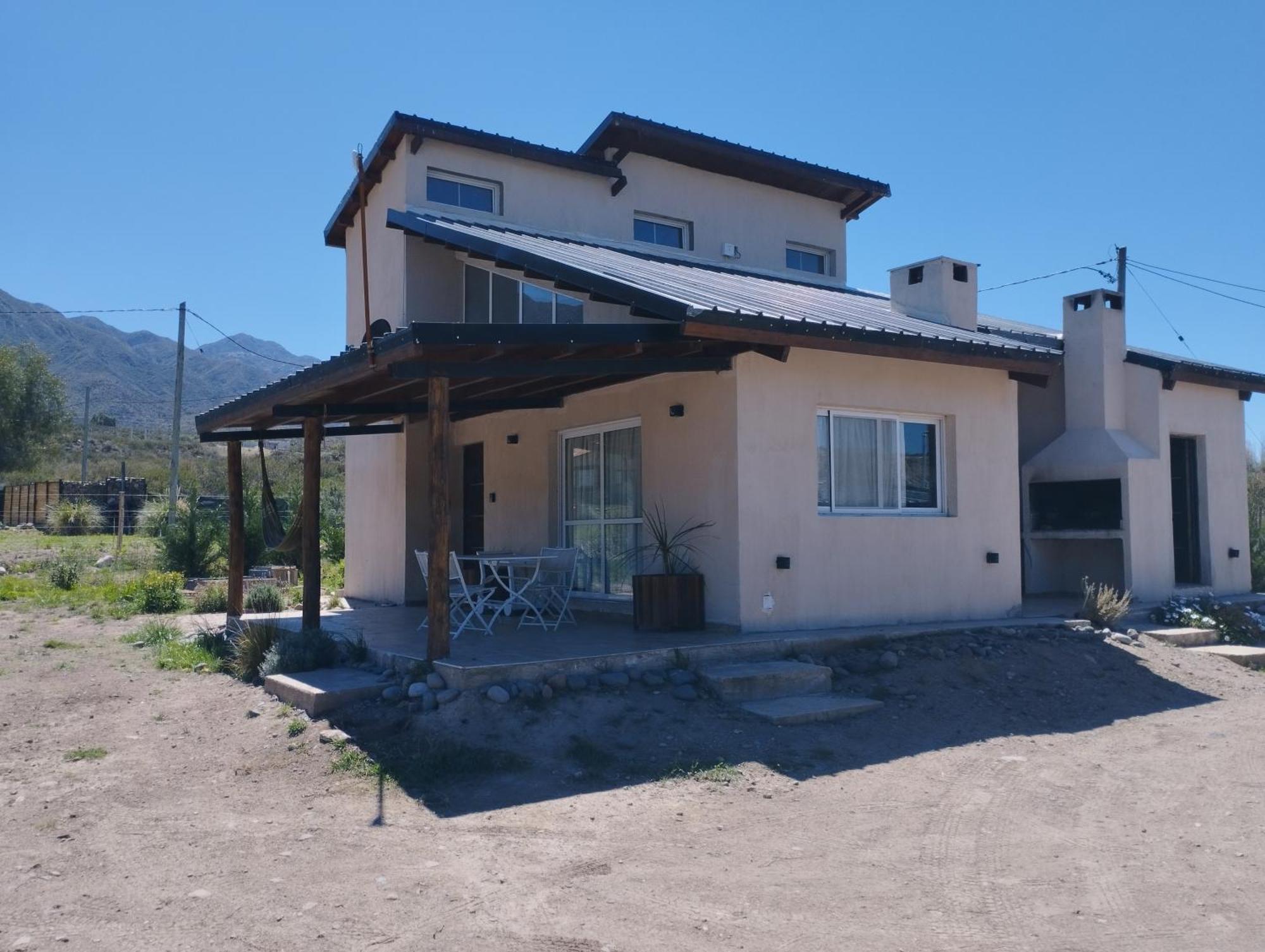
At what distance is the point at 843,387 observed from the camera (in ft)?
31.8

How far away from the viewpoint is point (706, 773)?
20.3 feet

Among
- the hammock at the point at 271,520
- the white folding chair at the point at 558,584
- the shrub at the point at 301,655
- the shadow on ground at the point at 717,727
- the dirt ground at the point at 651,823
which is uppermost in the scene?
the hammock at the point at 271,520

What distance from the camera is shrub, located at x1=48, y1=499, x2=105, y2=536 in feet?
101

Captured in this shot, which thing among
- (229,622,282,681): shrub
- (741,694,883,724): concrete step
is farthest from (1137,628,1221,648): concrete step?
(229,622,282,681): shrub

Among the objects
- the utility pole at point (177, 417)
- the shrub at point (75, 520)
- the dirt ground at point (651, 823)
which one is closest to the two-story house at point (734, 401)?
the dirt ground at point (651, 823)

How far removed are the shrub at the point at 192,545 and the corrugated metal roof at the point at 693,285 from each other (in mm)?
8372

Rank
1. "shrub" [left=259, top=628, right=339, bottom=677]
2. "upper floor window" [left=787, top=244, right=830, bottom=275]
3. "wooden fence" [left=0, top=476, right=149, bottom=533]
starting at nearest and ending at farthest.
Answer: "shrub" [left=259, top=628, right=339, bottom=677]
"upper floor window" [left=787, top=244, right=830, bottom=275]
"wooden fence" [left=0, top=476, right=149, bottom=533]

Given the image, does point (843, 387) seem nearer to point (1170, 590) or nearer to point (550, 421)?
point (550, 421)

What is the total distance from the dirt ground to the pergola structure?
1598mm

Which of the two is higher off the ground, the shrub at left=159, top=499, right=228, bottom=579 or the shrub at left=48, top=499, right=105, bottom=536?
the shrub at left=48, top=499, right=105, bottom=536

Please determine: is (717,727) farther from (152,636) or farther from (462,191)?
(462,191)

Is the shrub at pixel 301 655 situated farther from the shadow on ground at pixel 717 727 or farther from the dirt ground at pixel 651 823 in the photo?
the shadow on ground at pixel 717 727

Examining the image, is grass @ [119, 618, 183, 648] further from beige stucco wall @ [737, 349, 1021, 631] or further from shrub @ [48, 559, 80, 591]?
beige stucco wall @ [737, 349, 1021, 631]

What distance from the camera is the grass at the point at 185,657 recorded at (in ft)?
32.2
